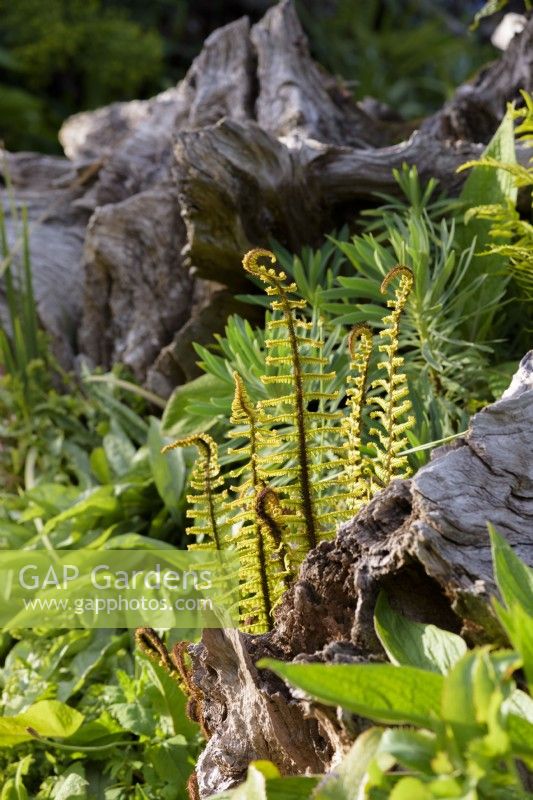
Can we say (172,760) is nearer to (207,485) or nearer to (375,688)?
(207,485)

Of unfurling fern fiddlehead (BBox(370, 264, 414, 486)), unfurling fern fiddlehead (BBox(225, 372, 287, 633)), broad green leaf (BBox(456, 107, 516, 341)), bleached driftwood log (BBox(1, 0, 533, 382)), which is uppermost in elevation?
bleached driftwood log (BBox(1, 0, 533, 382))

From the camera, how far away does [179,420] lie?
266 centimetres

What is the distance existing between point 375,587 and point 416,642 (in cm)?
10

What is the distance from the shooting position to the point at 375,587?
1382 mm

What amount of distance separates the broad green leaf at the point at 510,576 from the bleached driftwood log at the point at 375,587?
0.16ft

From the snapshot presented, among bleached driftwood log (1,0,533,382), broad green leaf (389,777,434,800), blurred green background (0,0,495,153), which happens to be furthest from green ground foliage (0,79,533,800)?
blurred green background (0,0,495,153)

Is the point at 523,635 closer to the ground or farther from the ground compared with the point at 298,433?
closer to the ground

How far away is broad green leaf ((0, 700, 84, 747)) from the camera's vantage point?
6.51ft

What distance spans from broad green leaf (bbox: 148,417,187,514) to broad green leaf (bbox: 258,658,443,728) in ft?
5.55

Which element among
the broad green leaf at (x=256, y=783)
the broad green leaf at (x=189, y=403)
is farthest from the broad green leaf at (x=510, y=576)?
the broad green leaf at (x=189, y=403)

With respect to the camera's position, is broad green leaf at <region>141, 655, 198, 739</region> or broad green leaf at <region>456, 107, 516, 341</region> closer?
broad green leaf at <region>141, 655, 198, 739</region>

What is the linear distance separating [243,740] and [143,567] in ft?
3.59

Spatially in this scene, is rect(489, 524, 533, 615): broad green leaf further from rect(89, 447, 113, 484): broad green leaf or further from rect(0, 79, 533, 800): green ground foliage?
rect(89, 447, 113, 484): broad green leaf

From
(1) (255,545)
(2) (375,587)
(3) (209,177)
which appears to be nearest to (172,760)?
(1) (255,545)
